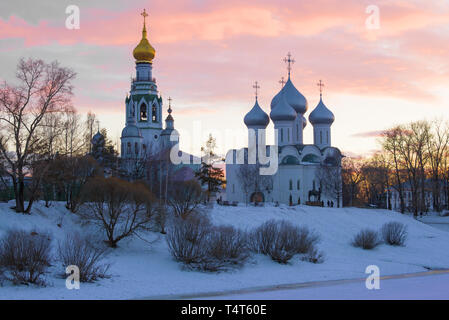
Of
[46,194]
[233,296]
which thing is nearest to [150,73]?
[46,194]

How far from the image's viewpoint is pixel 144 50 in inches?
2245

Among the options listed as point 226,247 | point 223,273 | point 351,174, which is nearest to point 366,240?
point 226,247

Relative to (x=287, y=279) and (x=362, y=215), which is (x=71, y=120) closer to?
(x=287, y=279)

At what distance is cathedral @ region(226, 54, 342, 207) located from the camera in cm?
5131

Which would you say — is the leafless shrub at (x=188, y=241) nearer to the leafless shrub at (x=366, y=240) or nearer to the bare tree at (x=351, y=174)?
the leafless shrub at (x=366, y=240)

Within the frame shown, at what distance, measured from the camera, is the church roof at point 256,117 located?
54.9 meters

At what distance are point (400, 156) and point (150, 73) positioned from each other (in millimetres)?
24479

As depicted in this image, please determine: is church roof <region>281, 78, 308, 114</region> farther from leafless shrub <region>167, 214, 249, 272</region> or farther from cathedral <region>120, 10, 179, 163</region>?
leafless shrub <region>167, 214, 249, 272</region>

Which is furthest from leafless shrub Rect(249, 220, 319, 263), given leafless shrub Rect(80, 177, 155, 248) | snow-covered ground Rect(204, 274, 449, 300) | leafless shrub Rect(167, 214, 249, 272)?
leafless shrub Rect(80, 177, 155, 248)

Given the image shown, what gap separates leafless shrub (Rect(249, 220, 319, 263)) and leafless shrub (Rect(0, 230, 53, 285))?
9.17 metres

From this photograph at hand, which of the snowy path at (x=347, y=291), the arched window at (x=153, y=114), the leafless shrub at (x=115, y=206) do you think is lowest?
→ the snowy path at (x=347, y=291)

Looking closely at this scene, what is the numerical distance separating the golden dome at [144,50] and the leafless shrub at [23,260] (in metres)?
39.3

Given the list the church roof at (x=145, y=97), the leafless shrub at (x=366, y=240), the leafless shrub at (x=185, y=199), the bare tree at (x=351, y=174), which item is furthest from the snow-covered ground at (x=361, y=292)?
the church roof at (x=145, y=97)

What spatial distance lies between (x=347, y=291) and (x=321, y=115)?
37132 mm
